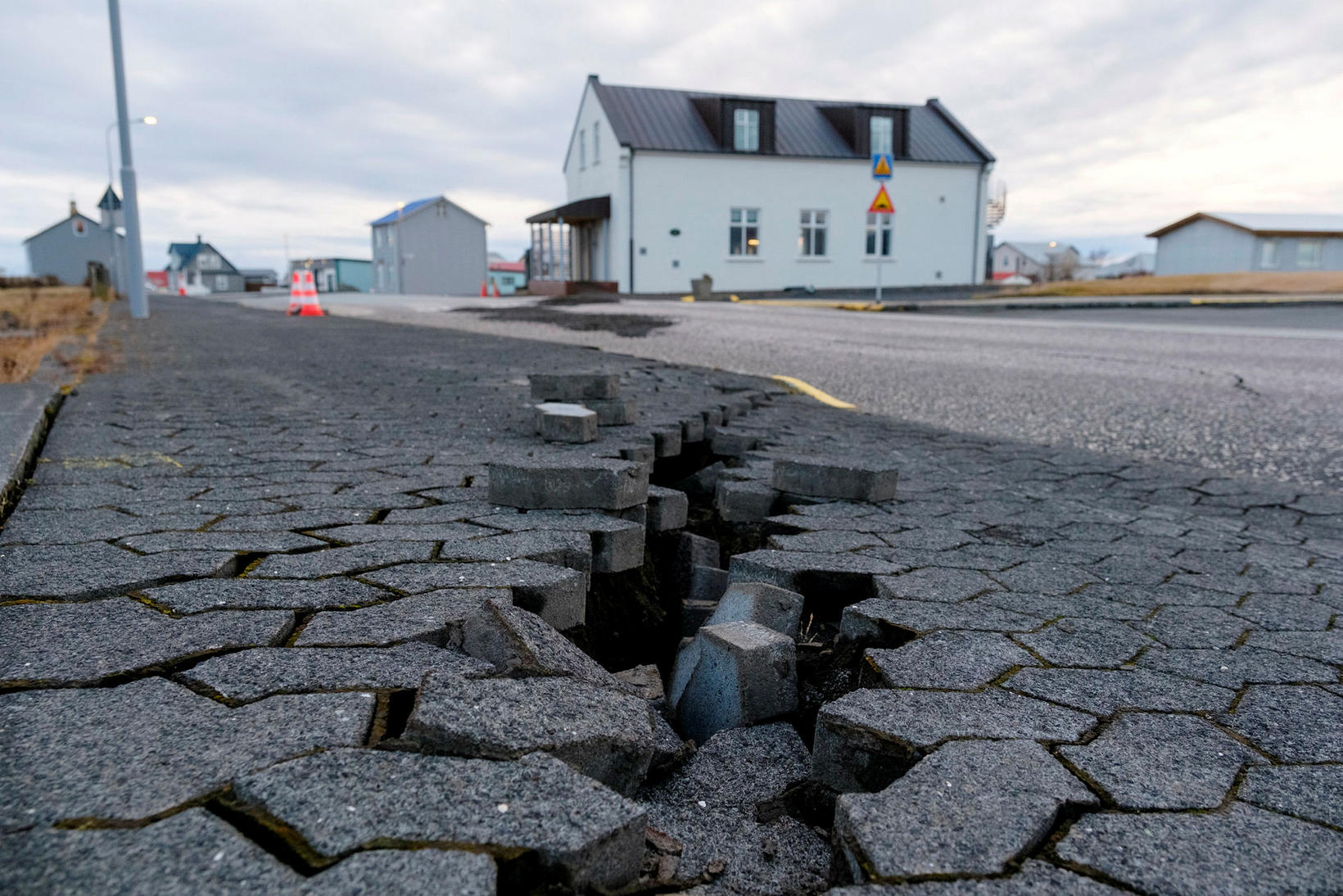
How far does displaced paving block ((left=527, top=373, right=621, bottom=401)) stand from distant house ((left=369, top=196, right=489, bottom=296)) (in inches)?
1965

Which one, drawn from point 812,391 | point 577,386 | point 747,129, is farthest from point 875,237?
point 577,386

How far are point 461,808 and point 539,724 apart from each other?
252 mm

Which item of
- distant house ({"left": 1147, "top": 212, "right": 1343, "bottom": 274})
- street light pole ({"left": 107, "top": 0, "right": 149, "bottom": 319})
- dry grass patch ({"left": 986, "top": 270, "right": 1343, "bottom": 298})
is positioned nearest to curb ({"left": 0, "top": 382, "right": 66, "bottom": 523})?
street light pole ({"left": 107, "top": 0, "right": 149, "bottom": 319})

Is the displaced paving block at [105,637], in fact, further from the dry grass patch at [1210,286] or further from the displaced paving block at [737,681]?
the dry grass patch at [1210,286]

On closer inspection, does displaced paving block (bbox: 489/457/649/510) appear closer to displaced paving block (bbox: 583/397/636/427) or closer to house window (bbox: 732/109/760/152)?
displaced paving block (bbox: 583/397/636/427)

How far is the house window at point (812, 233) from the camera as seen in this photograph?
30.5 meters

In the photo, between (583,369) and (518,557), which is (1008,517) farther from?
(583,369)

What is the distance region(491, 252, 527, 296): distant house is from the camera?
6647 cm

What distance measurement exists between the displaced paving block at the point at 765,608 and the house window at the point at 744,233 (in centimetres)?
2825

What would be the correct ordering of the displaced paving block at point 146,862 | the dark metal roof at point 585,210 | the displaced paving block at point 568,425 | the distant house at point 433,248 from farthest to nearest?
the distant house at point 433,248, the dark metal roof at point 585,210, the displaced paving block at point 568,425, the displaced paving block at point 146,862

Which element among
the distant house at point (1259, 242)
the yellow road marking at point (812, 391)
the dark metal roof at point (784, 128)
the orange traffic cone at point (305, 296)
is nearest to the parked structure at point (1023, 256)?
the distant house at point (1259, 242)

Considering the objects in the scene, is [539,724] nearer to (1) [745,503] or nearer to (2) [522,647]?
(2) [522,647]

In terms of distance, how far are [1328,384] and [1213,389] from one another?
30.1 inches

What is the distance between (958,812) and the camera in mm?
1311
